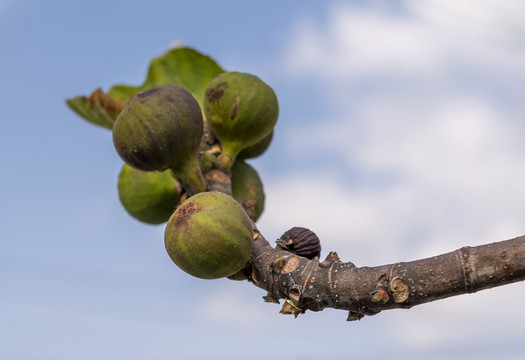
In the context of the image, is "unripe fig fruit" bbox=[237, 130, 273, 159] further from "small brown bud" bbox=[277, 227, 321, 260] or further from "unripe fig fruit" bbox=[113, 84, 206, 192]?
"small brown bud" bbox=[277, 227, 321, 260]

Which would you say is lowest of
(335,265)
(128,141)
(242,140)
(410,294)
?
(410,294)

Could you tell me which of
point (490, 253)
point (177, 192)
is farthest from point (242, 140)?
point (490, 253)

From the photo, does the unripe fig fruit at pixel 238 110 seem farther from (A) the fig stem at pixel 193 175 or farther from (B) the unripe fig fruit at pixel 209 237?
(B) the unripe fig fruit at pixel 209 237

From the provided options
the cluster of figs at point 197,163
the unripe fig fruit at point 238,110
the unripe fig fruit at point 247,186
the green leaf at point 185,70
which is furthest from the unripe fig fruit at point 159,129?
the green leaf at point 185,70

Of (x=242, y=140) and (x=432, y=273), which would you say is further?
(x=242, y=140)

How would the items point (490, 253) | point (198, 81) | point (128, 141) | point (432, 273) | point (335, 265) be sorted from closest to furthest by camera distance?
point (490, 253), point (432, 273), point (335, 265), point (128, 141), point (198, 81)

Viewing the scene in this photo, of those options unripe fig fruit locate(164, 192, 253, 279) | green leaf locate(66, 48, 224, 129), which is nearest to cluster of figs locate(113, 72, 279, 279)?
unripe fig fruit locate(164, 192, 253, 279)

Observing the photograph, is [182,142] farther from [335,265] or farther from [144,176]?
[335,265]
